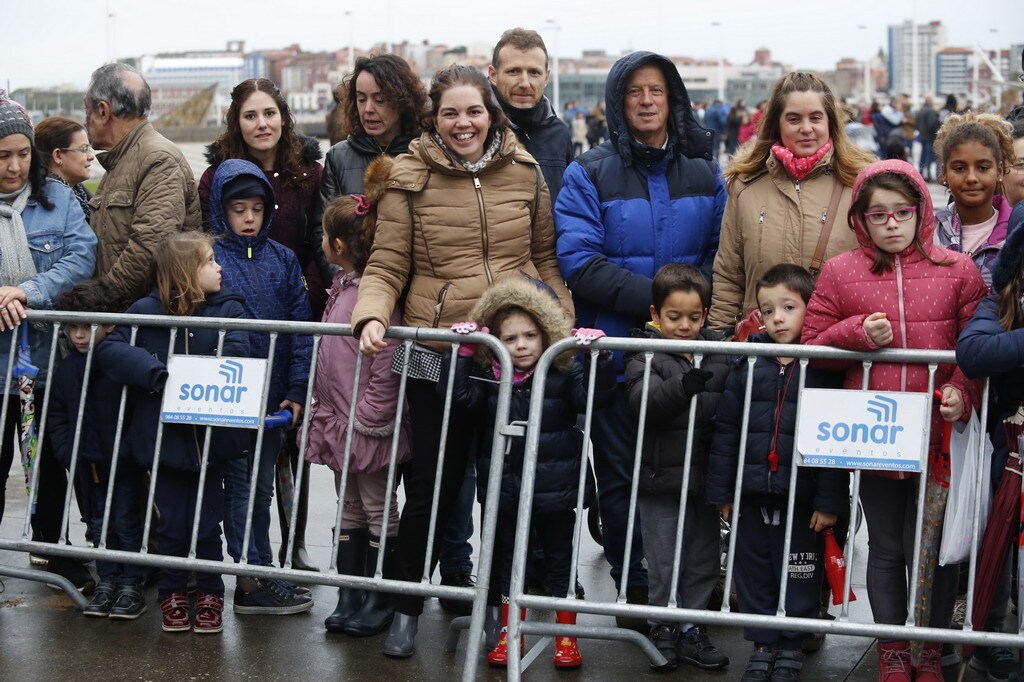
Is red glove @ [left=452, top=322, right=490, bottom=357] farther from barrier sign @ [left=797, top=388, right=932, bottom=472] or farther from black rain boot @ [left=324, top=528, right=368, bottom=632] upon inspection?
barrier sign @ [left=797, top=388, right=932, bottom=472]

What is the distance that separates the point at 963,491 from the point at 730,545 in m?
0.82

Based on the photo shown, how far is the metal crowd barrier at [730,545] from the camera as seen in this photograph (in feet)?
13.9

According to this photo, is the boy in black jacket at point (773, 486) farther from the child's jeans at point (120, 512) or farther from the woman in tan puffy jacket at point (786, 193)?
the child's jeans at point (120, 512)

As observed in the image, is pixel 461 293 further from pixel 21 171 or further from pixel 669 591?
pixel 21 171

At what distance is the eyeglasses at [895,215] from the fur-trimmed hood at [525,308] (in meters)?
1.16

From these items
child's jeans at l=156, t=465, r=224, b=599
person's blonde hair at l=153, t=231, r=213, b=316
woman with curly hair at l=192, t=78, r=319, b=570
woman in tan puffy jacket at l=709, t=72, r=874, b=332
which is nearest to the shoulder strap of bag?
woman in tan puffy jacket at l=709, t=72, r=874, b=332

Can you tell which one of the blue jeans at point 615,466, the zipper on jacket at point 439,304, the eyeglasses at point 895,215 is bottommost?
the blue jeans at point 615,466

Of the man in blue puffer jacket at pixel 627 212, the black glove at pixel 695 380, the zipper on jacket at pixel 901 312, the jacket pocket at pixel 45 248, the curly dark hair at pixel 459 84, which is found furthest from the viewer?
the jacket pocket at pixel 45 248

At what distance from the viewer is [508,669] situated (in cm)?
446

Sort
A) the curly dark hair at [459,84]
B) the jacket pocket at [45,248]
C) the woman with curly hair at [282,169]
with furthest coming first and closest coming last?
the woman with curly hair at [282,169] → the jacket pocket at [45,248] → the curly dark hair at [459,84]

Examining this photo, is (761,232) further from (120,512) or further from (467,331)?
(120,512)

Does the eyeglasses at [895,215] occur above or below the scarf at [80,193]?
above

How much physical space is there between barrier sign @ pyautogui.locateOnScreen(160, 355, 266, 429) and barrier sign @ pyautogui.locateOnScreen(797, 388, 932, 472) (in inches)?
82.7

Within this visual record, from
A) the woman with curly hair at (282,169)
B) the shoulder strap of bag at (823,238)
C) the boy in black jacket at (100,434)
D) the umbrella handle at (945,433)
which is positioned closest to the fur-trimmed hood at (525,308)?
the shoulder strap of bag at (823,238)
